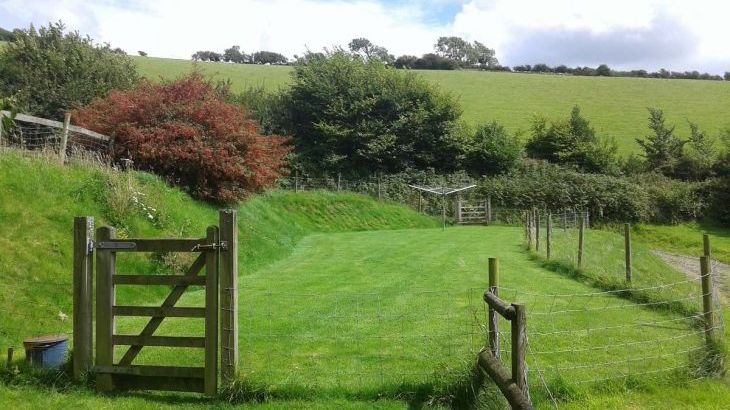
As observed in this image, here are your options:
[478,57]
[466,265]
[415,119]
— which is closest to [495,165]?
[415,119]

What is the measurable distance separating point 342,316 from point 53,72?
3038cm

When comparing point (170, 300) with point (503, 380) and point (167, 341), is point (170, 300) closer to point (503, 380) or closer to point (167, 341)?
point (167, 341)

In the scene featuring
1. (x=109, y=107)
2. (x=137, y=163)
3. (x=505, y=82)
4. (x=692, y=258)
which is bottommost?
(x=692, y=258)

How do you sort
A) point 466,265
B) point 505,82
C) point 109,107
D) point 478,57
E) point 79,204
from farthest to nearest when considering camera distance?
point 478,57
point 505,82
point 109,107
point 466,265
point 79,204

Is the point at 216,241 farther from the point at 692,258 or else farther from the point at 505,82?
the point at 505,82

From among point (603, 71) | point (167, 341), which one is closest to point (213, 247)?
point (167, 341)

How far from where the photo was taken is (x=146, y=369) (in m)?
6.71

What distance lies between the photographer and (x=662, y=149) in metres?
46.4

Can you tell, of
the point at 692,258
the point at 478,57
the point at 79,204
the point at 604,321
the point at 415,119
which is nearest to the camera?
the point at 604,321

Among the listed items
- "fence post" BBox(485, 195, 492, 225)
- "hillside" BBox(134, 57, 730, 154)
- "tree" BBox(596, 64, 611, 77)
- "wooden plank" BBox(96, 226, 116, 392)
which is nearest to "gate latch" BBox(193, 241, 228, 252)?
"wooden plank" BBox(96, 226, 116, 392)

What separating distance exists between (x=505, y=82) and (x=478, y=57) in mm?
37471

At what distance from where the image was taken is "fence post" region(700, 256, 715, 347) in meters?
7.71

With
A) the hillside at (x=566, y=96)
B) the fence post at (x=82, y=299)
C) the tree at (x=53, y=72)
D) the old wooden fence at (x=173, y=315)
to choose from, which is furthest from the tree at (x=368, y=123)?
the old wooden fence at (x=173, y=315)

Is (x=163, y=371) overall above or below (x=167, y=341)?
below
